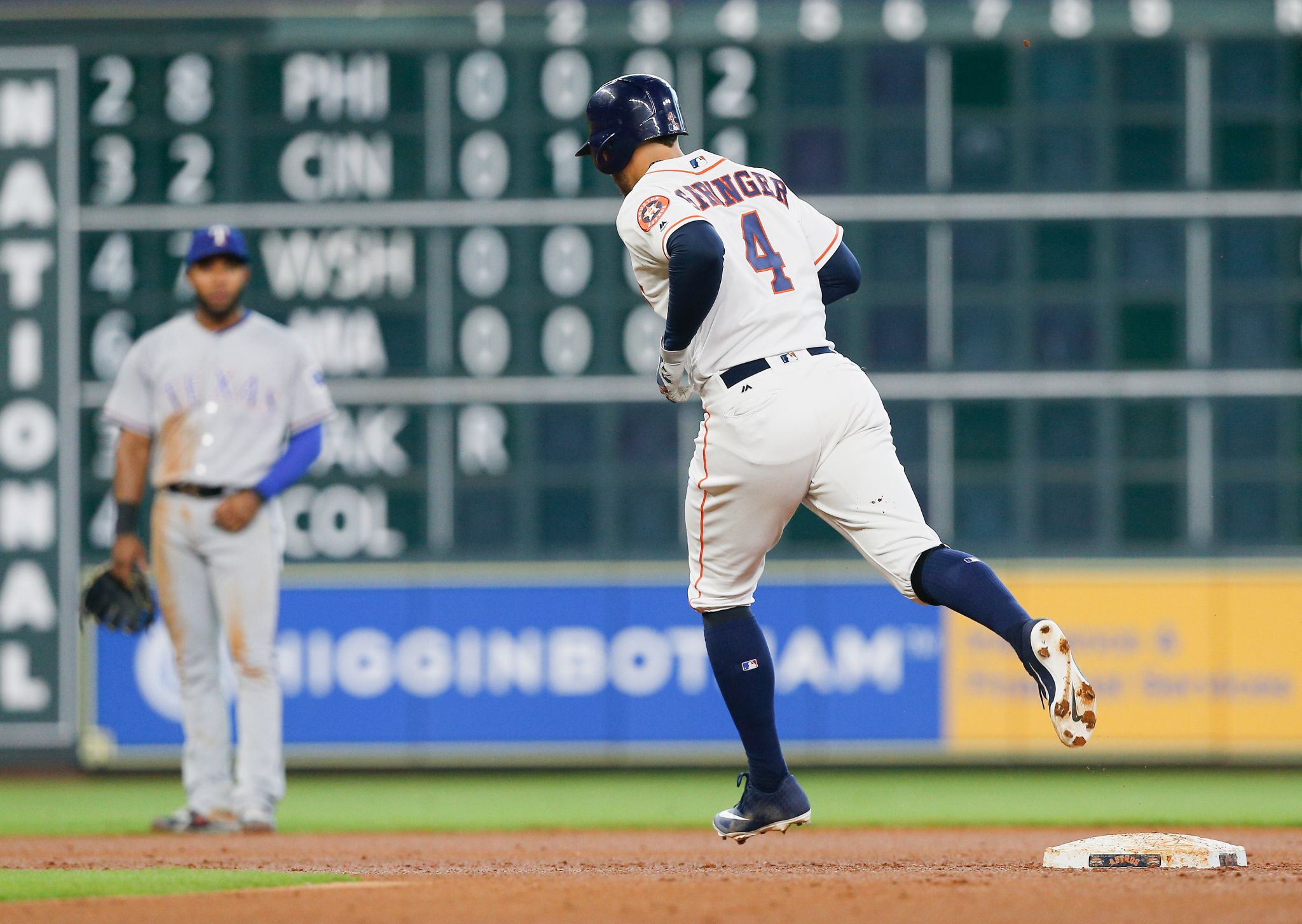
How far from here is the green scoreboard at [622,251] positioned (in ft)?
28.2

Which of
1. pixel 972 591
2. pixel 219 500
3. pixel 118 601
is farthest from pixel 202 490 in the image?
pixel 972 591

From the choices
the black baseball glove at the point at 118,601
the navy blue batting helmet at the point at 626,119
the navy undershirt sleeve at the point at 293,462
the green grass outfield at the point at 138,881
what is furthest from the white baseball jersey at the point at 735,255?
the black baseball glove at the point at 118,601

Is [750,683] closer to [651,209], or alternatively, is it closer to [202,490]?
[651,209]

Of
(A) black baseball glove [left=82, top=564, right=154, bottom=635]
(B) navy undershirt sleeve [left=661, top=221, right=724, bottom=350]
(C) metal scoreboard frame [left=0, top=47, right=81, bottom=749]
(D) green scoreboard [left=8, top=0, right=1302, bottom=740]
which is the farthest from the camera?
(C) metal scoreboard frame [left=0, top=47, right=81, bottom=749]

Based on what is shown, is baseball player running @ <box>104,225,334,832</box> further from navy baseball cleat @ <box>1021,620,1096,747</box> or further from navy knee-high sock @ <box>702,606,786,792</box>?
navy baseball cleat @ <box>1021,620,1096,747</box>

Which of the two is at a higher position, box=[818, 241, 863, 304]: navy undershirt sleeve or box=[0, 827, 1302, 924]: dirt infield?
box=[818, 241, 863, 304]: navy undershirt sleeve

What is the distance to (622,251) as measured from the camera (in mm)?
8672

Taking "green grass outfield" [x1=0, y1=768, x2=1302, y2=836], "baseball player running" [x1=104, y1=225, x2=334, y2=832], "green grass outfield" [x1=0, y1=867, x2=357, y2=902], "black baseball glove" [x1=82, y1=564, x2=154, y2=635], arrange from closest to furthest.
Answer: "green grass outfield" [x1=0, y1=867, x2=357, y2=902] < "baseball player running" [x1=104, y1=225, x2=334, y2=832] < "black baseball glove" [x1=82, y1=564, x2=154, y2=635] < "green grass outfield" [x1=0, y1=768, x2=1302, y2=836]

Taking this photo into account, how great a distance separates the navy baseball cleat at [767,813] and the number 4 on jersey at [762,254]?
1.12 m

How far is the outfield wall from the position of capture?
8.61 m

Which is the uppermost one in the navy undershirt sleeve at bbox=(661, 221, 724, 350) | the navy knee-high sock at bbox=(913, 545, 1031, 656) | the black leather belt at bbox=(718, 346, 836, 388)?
the navy undershirt sleeve at bbox=(661, 221, 724, 350)

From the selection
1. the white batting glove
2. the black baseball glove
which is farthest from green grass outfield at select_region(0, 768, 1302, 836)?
the white batting glove

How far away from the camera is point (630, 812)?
711cm

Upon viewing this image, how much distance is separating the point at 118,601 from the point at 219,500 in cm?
66
